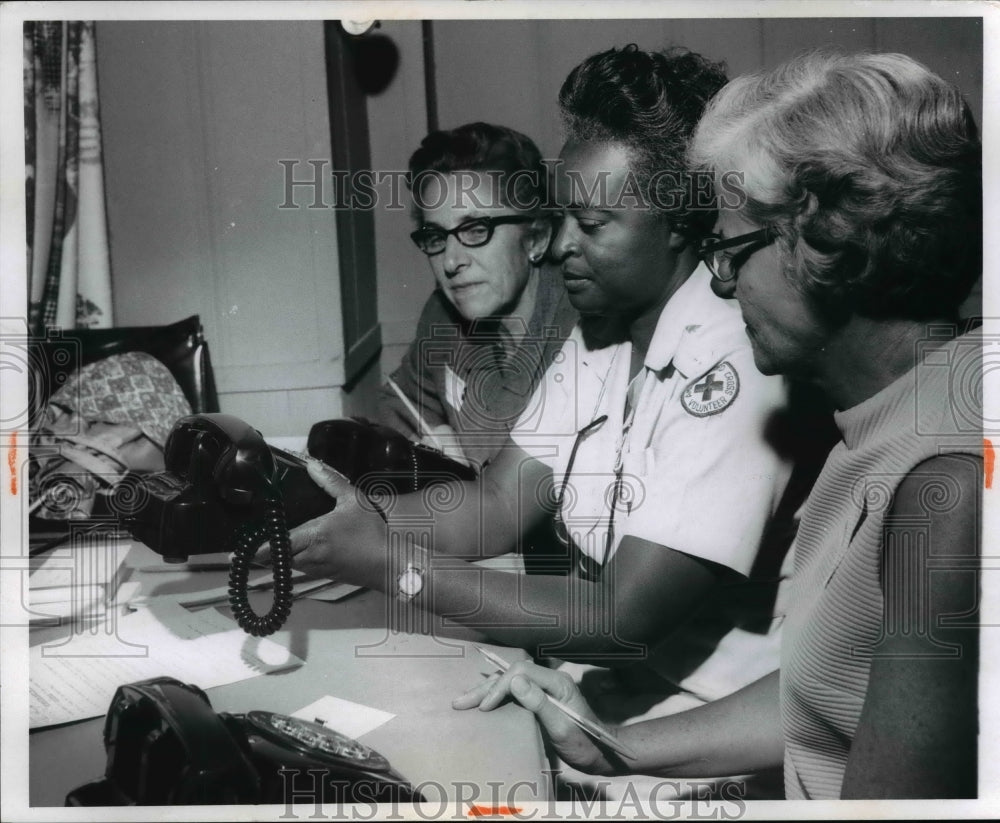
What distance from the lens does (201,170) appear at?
1378 millimetres

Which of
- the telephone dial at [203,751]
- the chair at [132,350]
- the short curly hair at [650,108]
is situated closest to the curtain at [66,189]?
the chair at [132,350]

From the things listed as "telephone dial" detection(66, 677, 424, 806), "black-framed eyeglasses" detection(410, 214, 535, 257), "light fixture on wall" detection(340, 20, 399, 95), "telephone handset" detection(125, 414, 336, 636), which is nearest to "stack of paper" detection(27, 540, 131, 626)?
"telephone handset" detection(125, 414, 336, 636)

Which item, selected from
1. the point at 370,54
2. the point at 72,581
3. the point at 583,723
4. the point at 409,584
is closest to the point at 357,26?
the point at 370,54

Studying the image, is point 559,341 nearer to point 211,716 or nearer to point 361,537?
point 361,537

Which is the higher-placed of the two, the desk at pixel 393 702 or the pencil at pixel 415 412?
the pencil at pixel 415 412

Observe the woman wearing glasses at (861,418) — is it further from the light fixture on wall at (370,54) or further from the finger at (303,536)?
the light fixture on wall at (370,54)

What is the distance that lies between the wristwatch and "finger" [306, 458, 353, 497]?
0.16m

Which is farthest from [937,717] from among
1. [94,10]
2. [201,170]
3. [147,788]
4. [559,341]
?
[94,10]

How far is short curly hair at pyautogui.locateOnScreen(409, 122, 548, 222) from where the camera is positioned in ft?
4.39

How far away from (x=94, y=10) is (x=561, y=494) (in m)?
1.08

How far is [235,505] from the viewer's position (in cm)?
128

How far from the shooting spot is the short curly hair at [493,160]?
1337mm

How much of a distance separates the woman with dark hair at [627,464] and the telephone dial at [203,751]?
0.81 ft

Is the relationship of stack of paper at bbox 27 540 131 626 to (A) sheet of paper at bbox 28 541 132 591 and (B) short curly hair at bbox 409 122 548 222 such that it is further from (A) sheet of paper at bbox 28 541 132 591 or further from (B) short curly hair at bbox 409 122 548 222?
(B) short curly hair at bbox 409 122 548 222
